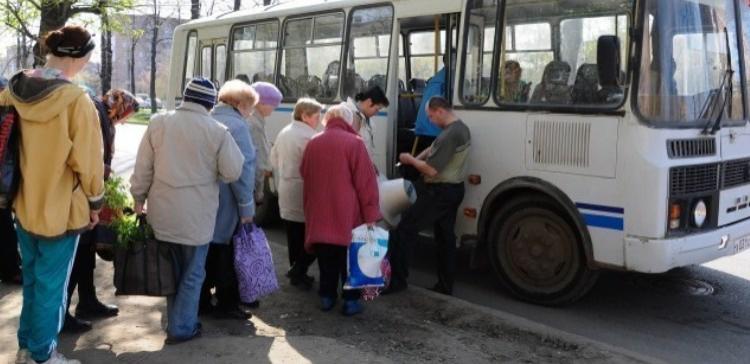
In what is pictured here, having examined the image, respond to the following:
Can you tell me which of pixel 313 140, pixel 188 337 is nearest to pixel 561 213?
pixel 313 140

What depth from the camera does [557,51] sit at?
5.71 m

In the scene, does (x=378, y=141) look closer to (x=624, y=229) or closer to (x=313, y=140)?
(x=313, y=140)

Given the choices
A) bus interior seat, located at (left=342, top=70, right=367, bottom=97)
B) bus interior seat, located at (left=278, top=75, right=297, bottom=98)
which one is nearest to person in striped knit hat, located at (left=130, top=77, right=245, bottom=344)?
bus interior seat, located at (left=342, top=70, right=367, bottom=97)

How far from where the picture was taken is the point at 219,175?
4402 mm

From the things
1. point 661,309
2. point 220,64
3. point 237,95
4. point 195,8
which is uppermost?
point 195,8

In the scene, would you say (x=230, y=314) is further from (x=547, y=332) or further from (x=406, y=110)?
(x=406, y=110)

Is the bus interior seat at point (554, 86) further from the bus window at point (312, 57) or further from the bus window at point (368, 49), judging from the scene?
the bus window at point (312, 57)

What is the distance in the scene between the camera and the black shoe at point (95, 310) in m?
4.98

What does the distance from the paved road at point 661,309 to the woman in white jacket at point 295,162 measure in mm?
1393

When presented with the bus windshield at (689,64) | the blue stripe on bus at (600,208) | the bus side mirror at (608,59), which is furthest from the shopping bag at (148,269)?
the bus windshield at (689,64)

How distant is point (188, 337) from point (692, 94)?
4.05 meters

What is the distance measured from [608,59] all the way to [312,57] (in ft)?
13.5

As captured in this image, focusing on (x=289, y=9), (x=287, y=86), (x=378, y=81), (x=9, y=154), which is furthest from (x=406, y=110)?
(x=9, y=154)

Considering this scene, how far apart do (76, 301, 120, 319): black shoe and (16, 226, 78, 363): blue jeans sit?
3.44ft
